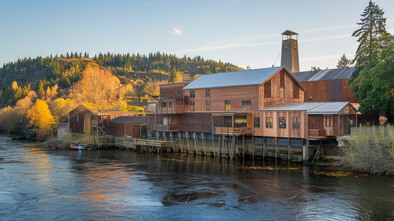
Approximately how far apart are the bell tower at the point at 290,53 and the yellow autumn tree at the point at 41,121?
58434 mm

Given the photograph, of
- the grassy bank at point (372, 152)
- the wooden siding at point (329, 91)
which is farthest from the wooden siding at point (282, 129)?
the wooden siding at point (329, 91)

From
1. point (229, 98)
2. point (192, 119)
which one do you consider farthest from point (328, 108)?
point (192, 119)

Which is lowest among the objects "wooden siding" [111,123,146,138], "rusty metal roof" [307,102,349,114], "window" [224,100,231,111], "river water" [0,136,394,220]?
"river water" [0,136,394,220]

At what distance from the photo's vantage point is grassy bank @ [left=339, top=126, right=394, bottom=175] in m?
30.9

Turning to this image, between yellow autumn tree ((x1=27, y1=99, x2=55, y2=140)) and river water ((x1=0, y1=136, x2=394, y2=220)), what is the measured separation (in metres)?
33.4

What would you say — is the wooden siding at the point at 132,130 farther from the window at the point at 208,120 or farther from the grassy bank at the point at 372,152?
the grassy bank at the point at 372,152

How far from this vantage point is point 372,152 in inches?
1246

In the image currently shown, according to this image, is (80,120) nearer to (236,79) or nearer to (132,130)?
(132,130)

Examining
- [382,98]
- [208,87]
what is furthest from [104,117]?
[382,98]

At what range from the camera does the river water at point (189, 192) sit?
2117 centimetres

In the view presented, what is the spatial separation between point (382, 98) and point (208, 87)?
23.8 m

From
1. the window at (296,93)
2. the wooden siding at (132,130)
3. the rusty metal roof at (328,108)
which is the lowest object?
the wooden siding at (132,130)

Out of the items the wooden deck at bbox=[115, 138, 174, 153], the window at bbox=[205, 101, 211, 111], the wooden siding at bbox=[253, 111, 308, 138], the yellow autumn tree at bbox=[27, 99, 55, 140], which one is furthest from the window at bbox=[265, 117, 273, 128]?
the yellow autumn tree at bbox=[27, 99, 55, 140]

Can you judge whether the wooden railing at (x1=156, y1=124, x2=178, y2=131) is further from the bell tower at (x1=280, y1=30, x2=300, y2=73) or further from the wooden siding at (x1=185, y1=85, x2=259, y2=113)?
the bell tower at (x1=280, y1=30, x2=300, y2=73)
